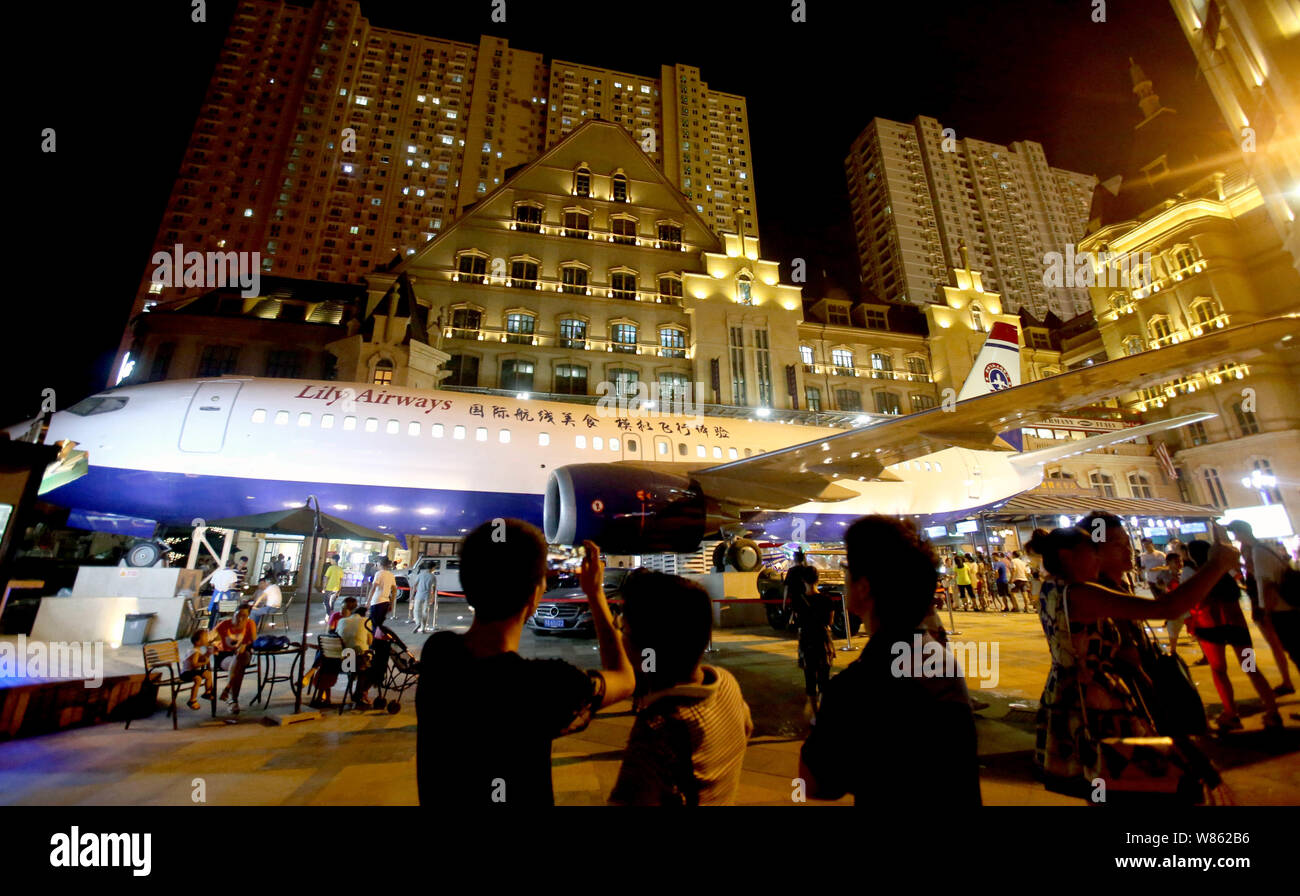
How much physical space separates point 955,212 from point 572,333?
3094 inches

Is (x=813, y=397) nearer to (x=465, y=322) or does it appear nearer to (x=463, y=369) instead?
(x=463, y=369)

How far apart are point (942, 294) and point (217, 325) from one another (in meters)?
47.3

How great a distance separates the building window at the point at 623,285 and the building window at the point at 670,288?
1624 millimetres

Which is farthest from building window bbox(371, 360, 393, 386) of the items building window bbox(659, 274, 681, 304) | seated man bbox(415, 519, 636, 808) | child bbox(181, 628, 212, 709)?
seated man bbox(415, 519, 636, 808)

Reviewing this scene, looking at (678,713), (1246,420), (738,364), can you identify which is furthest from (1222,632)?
(1246,420)

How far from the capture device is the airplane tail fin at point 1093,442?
882 centimetres

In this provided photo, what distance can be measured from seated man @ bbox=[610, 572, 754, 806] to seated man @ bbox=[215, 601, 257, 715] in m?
7.32

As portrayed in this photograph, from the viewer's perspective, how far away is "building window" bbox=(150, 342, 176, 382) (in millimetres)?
24438

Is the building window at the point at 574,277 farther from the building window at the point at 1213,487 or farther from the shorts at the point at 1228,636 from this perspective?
the building window at the point at 1213,487

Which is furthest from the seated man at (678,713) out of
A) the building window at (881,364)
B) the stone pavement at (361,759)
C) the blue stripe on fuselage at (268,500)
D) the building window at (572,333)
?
the building window at (881,364)

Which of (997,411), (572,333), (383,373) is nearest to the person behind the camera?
Answer: (997,411)

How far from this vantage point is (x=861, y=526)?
1.94m

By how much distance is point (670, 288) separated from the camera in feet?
97.1

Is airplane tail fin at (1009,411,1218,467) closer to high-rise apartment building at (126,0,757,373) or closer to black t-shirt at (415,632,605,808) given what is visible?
black t-shirt at (415,632,605,808)
